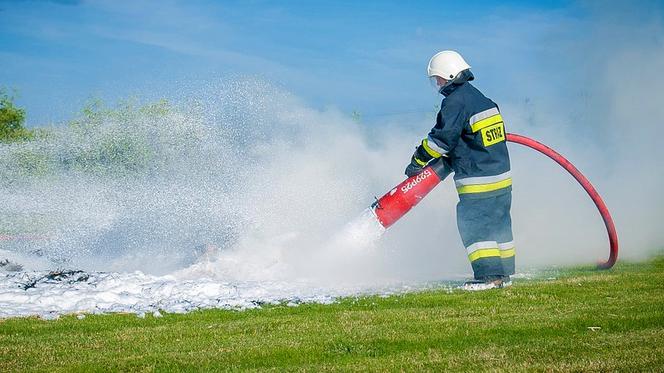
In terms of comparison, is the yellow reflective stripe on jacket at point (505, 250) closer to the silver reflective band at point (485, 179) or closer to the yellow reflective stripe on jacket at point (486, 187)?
the yellow reflective stripe on jacket at point (486, 187)

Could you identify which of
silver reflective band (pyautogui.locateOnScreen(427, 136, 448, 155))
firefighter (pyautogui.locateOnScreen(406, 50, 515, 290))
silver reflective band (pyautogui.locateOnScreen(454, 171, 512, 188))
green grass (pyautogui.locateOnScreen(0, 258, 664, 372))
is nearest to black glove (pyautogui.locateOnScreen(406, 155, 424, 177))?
firefighter (pyautogui.locateOnScreen(406, 50, 515, 290))

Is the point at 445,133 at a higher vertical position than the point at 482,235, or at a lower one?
higher

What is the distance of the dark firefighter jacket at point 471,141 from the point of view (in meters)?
10.3

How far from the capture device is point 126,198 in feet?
49.8

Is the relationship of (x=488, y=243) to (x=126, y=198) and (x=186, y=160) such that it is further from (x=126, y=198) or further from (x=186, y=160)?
(x=186, y=160)

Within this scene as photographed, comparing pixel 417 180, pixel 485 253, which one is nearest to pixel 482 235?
pixel 485 253

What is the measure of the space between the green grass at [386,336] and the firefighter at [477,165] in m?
1.17

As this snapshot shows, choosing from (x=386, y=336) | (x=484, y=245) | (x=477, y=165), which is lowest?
(x=386, y=336)

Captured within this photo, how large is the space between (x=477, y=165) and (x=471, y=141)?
33cm

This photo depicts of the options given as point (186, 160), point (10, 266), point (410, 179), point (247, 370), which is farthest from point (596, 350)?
point (186, 160)

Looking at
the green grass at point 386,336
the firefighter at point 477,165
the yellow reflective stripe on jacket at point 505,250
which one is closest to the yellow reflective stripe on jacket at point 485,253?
the firefighter at point 477,165

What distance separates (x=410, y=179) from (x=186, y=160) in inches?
355

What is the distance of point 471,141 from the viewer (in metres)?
10.5

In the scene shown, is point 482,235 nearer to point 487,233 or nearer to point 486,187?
point 487,233
